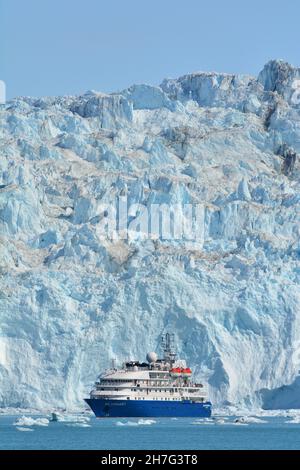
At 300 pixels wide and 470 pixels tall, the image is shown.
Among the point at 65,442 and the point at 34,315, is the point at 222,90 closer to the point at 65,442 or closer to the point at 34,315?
the point at 34,315

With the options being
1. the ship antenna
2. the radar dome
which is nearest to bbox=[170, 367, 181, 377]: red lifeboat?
A: the ship antenna

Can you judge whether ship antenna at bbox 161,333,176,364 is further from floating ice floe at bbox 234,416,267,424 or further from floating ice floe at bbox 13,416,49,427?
floating ice floe at bbox 13,416,49,427

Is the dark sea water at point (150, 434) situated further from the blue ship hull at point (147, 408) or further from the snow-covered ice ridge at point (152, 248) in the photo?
the snow-covered ice ridge at point (152, 248)

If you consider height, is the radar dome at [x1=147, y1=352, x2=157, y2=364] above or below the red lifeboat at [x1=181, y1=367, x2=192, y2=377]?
above

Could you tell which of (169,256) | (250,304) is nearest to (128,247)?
(169,256)

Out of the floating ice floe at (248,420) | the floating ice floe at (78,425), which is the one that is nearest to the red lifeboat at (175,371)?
the floating ice floe at (248,420)

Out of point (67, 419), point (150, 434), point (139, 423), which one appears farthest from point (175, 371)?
point (150, 434)

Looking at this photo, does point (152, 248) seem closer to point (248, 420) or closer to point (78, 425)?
point (248, 420)
